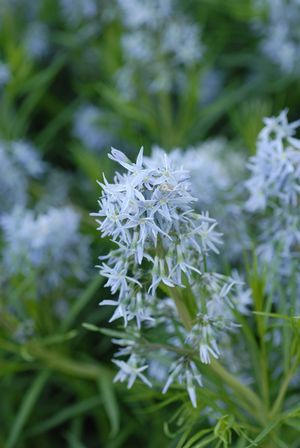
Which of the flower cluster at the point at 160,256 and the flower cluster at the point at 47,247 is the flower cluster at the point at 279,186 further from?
the flower cluster at the point at 47,247

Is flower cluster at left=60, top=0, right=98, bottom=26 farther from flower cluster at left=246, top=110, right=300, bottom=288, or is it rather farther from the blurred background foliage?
flower cluster at left=246, top=110, right=300, bottom=288

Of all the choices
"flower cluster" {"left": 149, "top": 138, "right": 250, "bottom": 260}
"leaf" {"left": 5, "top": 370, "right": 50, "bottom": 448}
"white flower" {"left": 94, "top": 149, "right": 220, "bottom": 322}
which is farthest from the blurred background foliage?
"white flower" {"left": 94, "top": 149, "right": 220, "bottom": 322}

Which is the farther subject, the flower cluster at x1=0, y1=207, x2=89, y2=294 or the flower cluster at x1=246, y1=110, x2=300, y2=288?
the flower cluster at x1=0, y1=207, x2=89, y2=294

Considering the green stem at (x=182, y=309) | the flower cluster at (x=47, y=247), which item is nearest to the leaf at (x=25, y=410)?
the flower cluster at (x=47, y=247)

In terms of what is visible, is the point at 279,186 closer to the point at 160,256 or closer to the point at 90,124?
the point at 160,256

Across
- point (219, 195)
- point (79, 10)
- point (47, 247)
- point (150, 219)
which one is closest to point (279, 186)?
point (219, 195)

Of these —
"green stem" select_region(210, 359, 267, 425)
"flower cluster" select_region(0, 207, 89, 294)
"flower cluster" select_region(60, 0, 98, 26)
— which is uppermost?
"flower cluster" select_region(60, 0, 98, 26)

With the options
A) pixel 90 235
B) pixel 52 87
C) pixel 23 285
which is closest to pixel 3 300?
pixel 23 285
